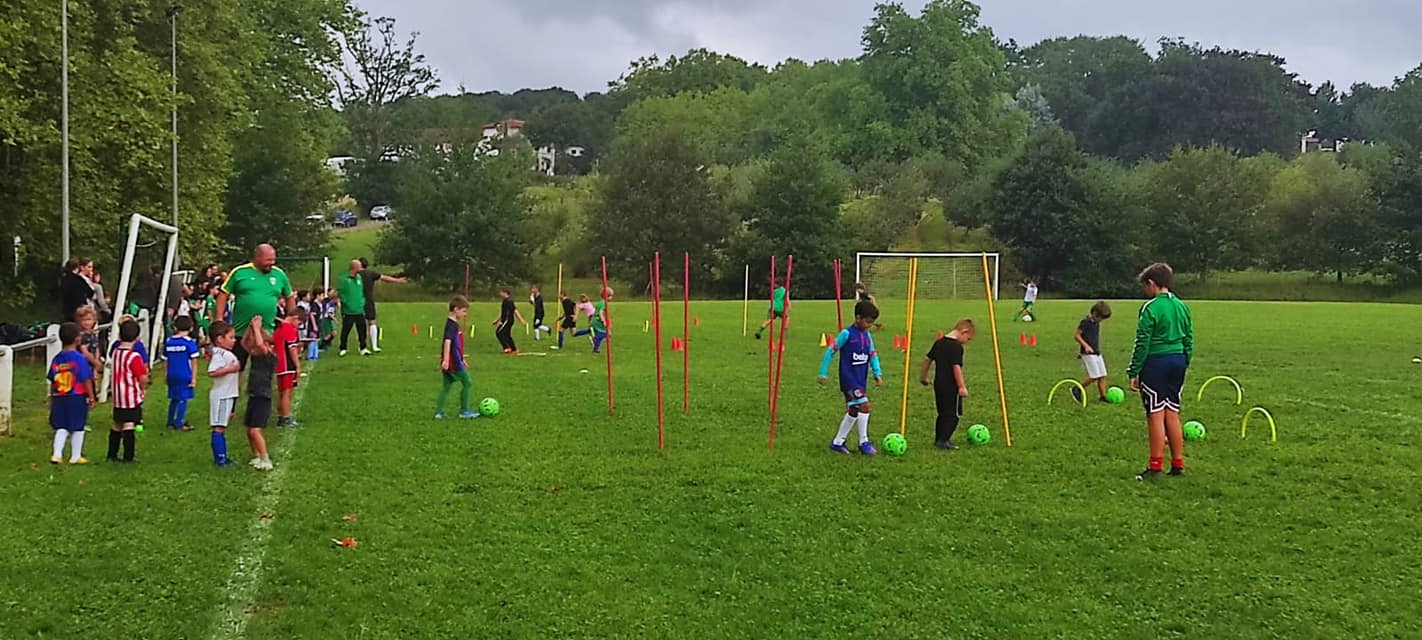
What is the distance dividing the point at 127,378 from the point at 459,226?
4360cm

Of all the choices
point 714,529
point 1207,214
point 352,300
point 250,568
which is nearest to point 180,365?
point 250,568

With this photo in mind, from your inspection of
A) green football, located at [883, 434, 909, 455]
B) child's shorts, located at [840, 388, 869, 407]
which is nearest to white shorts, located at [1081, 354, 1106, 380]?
green football, located at [883, 434, 909, 455]

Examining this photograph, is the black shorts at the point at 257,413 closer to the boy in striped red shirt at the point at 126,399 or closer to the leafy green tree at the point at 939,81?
the boy in striped red shirt at the point at 126,399

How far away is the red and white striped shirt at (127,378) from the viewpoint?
1031 cm

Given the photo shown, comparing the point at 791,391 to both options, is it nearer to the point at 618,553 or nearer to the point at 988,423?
the point at 988,423

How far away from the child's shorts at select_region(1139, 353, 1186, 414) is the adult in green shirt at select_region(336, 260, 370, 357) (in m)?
13.7

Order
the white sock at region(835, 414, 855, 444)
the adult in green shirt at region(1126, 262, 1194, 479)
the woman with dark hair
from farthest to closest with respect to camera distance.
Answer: the woman with dark hair < the white sock at region(835, 414, 855, 444) < the adult in green shirt at region(1126, 262, 1194, 479)

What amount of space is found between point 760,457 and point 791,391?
515 centimetres

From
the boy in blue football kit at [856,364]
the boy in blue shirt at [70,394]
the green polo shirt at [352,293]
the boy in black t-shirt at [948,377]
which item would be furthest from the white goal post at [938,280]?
the boy in blue shirt at [70,394]

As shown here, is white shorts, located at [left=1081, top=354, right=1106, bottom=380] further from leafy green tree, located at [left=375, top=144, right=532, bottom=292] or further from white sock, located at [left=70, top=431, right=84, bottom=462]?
leafy green tree, located at [left=375, top=144, right=532, bottom=292]

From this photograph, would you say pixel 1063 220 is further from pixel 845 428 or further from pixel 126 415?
pixel 126 415

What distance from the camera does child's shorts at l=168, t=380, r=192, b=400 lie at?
11.9m

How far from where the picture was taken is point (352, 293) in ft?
66.1

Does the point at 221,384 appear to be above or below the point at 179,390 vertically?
above
